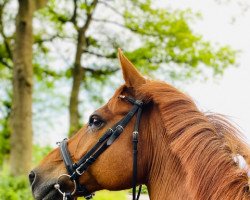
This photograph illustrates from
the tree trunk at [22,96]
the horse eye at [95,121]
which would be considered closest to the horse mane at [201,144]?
the horse eye at [95,121]

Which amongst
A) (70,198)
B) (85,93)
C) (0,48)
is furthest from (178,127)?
(85,93)

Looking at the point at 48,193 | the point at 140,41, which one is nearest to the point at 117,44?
the point at 140,41

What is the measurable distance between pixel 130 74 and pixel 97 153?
2.17 feet

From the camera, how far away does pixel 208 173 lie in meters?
3.36

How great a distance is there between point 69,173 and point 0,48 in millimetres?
16442

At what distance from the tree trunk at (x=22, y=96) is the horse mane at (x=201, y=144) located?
9.50m

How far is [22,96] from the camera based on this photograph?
13000 mm

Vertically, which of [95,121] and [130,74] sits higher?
[130,74]

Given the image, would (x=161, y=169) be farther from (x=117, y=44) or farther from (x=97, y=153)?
(x=117, y=44)

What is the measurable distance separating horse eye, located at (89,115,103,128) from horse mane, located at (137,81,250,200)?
0.39 m

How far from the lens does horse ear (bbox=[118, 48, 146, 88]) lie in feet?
12.6

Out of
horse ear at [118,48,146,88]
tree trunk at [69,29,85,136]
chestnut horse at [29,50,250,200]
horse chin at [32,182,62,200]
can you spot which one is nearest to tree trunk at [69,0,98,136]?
tree trunk at [69,29,85,136]

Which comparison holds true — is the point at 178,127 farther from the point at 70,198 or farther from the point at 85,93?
the point at 85,93

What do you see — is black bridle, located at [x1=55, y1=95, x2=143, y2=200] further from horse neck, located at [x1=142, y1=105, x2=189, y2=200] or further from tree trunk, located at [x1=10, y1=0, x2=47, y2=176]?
tree trunk, located at [x1=10, y1=0, x2=47, y2=176]
